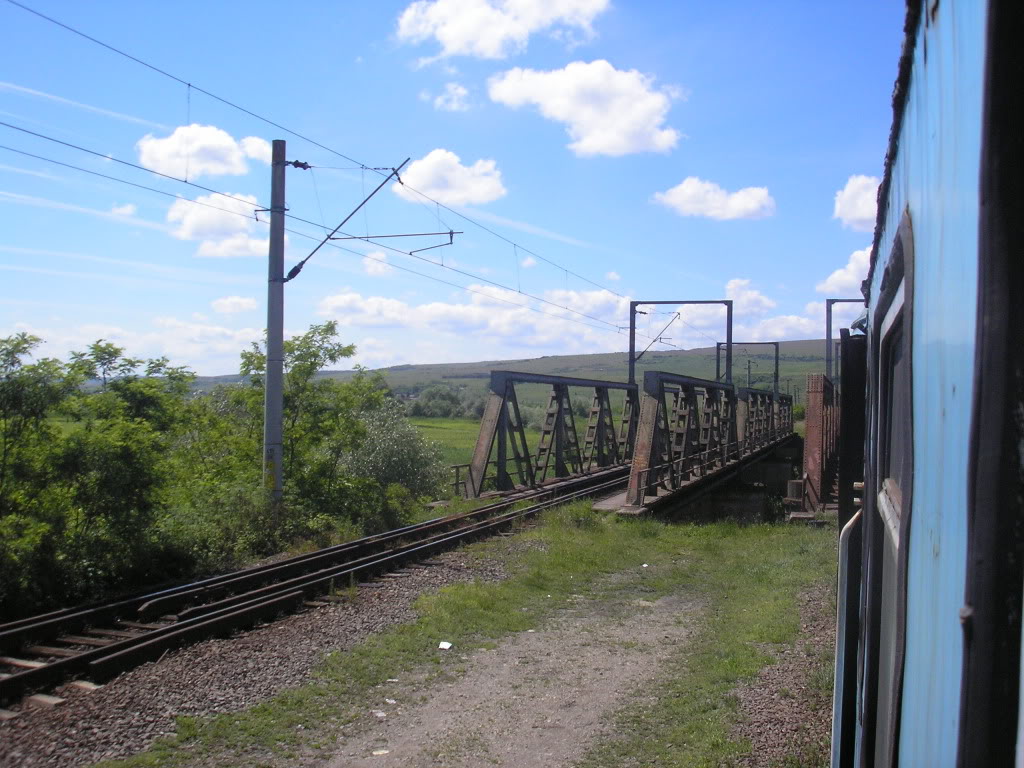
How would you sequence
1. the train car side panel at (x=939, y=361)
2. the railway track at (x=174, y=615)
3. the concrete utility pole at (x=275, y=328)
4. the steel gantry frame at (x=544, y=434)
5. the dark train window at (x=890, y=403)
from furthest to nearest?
the steel gantry frame at (x=544, y=434) → the concrete utility pole at (x=275, y=328) → the railway track at (x=174, y=615) → the dark train window at (x=890, y=403) → the train car side panel at (x=939, y=361)

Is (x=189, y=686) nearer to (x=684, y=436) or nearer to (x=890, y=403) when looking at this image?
(x=890, y=403)

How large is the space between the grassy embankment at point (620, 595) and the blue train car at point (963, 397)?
4483 millimetres

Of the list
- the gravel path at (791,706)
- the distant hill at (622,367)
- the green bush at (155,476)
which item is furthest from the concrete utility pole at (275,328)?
the distant hill at (622,367)

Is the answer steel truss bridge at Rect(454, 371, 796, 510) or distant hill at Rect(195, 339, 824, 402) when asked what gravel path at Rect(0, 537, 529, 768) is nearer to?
steel truss bridge at Rect(454, 371, 796, 510)

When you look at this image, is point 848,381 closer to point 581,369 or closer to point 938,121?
point 938,121

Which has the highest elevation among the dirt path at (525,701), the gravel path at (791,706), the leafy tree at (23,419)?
the leafy tree at (23,419)

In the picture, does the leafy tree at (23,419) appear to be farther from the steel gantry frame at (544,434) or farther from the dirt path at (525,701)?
the steel gantry frame at (544,434)

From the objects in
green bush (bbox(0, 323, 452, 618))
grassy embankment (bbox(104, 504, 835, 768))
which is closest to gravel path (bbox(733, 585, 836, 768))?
grassy embankment (bbox(104, 504, 835, 768))

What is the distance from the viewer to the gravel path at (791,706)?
5.32 m

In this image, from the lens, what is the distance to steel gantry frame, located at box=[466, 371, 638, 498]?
62.5 feet

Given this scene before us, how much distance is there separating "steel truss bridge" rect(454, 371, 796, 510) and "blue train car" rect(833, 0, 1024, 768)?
52.7ft

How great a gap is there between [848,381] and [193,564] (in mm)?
9797

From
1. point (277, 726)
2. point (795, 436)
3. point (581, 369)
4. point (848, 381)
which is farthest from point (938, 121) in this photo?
point (581, 369)

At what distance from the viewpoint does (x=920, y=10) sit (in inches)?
55.4
